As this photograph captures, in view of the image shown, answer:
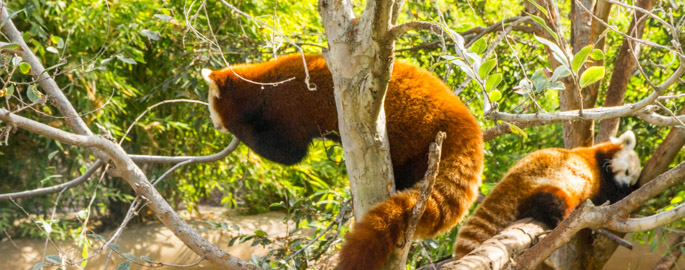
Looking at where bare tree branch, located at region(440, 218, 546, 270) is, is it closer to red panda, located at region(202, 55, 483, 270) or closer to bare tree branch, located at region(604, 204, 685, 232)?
red panda, located at region(202, 55, 483, 270)

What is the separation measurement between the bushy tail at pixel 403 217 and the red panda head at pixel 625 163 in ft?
6.34

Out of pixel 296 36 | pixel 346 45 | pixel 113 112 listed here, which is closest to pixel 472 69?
pixel 346 45

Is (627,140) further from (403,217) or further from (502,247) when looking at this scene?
(403,217)

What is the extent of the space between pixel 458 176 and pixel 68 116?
1.23 metres

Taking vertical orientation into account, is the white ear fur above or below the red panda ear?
below

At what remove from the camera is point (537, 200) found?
2.95m

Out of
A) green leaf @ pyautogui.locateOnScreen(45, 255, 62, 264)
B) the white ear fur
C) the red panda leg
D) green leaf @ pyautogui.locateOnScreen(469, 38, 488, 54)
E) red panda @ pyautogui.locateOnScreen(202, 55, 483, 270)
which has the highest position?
green leaf @ pyautogui.locateOnScreen(469, 38, 488, 54)

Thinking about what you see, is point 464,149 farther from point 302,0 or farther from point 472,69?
point 302,0

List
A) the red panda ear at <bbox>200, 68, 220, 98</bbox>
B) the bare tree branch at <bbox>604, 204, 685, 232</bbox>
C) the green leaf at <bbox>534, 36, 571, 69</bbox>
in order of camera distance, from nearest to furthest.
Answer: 1. the green leaf at <bbox>534, 36, 571, 69</bbox>
2. the bare tree branch at <bbox>604, 204, 685, 232</bbox>
3. the red panda ear at <bbox>200, 68, 220, 98</bbox>

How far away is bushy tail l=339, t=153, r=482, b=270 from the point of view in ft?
5.18

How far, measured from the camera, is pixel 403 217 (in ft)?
5.41

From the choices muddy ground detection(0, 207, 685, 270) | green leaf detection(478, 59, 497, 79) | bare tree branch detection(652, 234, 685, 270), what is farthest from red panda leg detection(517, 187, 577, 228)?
muddy ground detection(0, 207, 685, 270)

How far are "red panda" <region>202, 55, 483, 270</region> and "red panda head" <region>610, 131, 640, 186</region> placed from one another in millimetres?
1811

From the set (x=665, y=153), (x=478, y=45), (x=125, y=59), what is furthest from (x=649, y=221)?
(x=125, y=59)
